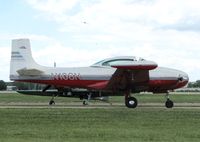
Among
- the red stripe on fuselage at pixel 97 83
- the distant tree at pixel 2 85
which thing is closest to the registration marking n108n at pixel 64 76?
the red stripe on fuselage at pixel 97 83

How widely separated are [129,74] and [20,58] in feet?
23.6

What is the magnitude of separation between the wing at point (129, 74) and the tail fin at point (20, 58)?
5247 mm

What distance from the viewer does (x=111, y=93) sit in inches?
1256

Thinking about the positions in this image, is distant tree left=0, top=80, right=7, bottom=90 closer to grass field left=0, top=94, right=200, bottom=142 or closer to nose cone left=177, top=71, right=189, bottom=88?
nose cone left=177, top=71, right=189, bottom=88

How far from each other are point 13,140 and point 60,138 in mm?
1192

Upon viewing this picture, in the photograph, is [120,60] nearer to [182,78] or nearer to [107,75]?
[107,75]

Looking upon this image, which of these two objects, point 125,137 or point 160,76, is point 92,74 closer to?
point 160,76

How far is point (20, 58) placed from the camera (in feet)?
104

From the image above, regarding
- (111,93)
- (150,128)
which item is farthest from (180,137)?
(111,93)

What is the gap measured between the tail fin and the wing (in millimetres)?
5247

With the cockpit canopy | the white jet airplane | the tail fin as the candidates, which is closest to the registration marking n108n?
the white jet airplane

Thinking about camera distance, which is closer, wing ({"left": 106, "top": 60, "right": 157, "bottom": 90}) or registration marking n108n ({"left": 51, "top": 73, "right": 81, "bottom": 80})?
wing ({"left": 106, "top": 60, "right": 157, "bottom": 90})

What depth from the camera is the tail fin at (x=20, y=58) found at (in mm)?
31594

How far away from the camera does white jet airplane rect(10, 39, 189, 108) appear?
29.0 meters
